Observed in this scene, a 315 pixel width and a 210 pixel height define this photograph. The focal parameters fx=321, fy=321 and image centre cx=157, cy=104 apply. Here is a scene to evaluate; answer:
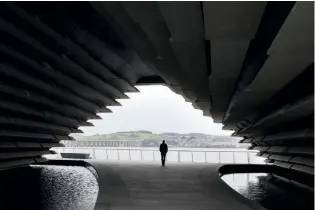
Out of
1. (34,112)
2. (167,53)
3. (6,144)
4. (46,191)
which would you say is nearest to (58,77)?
(34,112)

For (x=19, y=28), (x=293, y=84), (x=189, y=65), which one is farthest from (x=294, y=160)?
(x=19, y=28)

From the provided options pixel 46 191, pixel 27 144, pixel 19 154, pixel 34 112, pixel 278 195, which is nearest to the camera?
pixel 34 112

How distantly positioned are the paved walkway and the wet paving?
1.14 metres

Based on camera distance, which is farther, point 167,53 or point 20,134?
point 20,134

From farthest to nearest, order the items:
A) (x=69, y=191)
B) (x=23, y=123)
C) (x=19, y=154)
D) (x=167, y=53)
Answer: (x=19, y=154) < (x=69, y=191) < (x=23, y=123) < (x=167, y=53)

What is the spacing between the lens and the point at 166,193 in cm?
1053

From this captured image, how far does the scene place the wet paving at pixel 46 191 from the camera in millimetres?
11633

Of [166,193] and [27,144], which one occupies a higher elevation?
[27,144]

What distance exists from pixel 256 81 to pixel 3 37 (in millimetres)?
6282

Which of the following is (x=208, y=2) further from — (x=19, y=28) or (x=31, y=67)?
(x=31, y=67)

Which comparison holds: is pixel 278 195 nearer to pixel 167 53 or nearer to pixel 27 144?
pixel 167 53

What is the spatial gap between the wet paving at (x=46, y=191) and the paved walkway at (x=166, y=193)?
44.8 inches

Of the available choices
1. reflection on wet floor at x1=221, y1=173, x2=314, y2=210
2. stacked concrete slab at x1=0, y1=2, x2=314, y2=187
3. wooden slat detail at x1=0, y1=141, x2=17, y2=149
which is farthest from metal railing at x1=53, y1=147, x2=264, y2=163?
wooden slat detail at x1=0, y1=141, x2=17, y2=149

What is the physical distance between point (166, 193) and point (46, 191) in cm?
688
